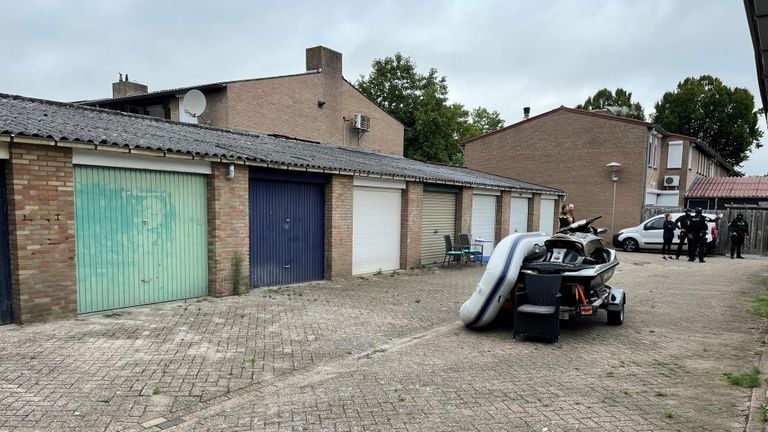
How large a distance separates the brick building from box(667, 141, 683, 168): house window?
1920 centimetres

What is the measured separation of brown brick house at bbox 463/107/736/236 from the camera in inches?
924

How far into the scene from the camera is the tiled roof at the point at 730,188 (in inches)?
1051

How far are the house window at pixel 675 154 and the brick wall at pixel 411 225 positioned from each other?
62.3ft

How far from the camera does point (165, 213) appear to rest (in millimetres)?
8367

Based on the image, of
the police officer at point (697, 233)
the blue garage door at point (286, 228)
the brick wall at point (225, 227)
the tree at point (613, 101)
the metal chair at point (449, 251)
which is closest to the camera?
the brick wall at point (225, 227)

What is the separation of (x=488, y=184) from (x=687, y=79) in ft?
115

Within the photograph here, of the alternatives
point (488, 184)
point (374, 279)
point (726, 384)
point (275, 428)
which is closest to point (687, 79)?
point (488, 184)

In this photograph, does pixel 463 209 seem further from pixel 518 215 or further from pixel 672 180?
pixel 672 180

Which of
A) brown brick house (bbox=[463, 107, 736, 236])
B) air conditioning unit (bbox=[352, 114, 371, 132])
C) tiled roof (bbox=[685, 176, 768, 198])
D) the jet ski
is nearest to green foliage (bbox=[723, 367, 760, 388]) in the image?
the jet ski

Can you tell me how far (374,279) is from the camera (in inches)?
464

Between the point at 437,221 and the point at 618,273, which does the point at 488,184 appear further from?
the point at 618,273

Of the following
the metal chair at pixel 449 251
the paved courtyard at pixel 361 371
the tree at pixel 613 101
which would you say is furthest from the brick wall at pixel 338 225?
the tree at pixel 613 101

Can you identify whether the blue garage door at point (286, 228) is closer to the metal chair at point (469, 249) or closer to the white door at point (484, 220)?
the metal chair at point (469, 249)

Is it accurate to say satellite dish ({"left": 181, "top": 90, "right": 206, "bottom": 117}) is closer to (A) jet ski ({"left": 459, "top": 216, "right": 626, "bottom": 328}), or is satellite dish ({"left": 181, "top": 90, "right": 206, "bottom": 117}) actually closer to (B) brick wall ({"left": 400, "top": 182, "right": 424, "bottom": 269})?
(B) brick wall ({"left": 400, "top": 182, "right": 424, "bottom": 269})
